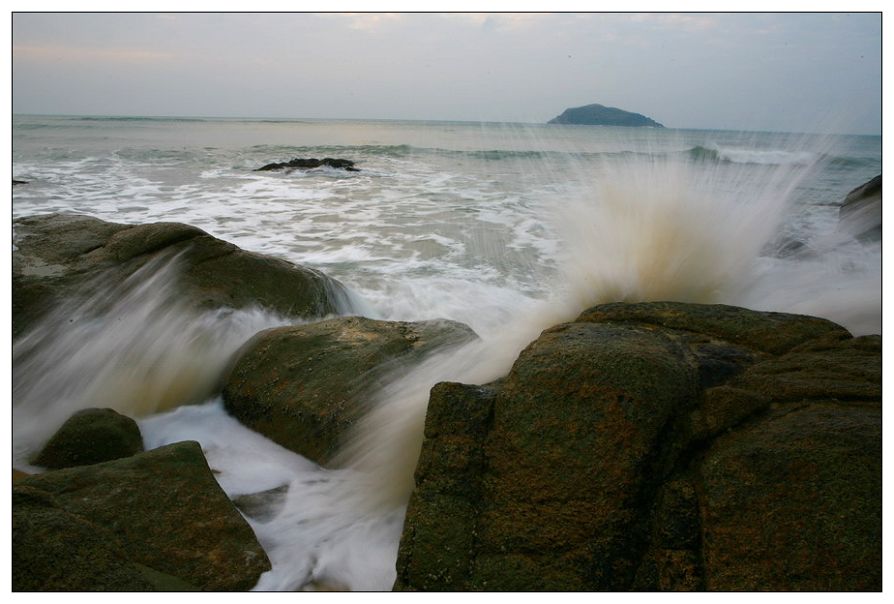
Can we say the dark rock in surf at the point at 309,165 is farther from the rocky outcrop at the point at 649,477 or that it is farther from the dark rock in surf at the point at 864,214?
the rocky outcrop at the point at 649,477

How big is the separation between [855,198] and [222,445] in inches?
164

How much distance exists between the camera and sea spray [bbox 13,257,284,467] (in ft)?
10.0

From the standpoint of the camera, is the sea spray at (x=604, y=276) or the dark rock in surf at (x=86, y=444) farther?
the dark rock in surf at (x=86, y=444)

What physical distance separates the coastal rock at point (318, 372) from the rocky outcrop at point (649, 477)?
0.83 metres

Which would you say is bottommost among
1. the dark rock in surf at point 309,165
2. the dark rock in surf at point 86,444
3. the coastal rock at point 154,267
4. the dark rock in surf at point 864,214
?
the dark rock in surf at point 309,165

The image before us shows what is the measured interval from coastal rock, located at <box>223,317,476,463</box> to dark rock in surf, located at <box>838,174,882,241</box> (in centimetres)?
209

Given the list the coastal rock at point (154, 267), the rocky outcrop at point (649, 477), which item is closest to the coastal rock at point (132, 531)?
the rocky outcrop at point (649, 477)

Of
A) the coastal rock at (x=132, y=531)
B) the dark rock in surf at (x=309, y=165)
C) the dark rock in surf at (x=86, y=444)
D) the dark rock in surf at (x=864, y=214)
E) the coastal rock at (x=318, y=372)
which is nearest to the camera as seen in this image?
the coastal rock at (x=132, y=531)

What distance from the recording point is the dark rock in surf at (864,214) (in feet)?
11.2

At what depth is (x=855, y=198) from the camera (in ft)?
14.5

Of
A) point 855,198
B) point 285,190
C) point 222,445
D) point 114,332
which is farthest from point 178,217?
point 855,198

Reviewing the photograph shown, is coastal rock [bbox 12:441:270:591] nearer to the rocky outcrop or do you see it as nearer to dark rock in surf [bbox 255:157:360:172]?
the rocky outcrop

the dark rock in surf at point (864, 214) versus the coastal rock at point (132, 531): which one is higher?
the dark rock in surf at point (864, 214)

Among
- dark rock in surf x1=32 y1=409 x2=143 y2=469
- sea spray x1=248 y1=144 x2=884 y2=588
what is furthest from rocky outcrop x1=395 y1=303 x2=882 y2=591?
dark rock in surf x1=32 y1=409 x2=143 y2=469
